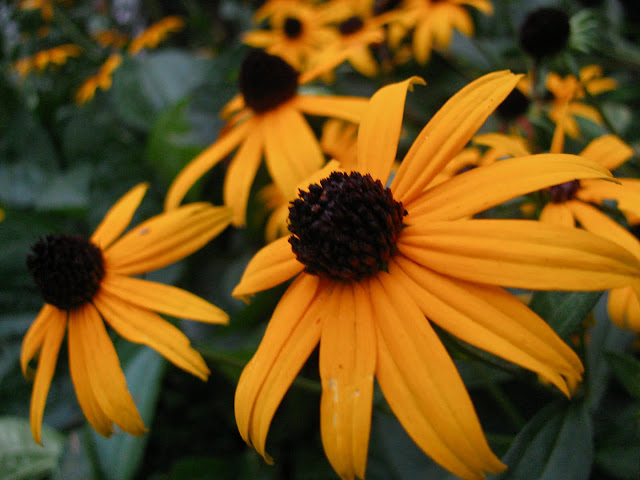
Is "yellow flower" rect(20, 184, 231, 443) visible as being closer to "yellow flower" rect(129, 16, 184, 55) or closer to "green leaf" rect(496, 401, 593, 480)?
"green leaf" rect(496, 401, 593, 480)

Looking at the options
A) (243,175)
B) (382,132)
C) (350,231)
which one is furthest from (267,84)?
(350,231)

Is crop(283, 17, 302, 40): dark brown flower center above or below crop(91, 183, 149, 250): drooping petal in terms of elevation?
above

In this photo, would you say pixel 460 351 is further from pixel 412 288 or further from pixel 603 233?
pixel 603 233

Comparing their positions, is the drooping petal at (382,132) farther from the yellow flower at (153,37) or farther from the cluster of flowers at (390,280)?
the yellow flower at (153,37)

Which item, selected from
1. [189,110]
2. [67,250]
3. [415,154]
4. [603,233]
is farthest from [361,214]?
[189,110]

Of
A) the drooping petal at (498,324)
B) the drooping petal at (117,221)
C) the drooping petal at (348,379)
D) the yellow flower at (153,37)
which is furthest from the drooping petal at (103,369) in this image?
the yellow flower at (153,37)

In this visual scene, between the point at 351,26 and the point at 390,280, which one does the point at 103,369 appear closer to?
the point at 390,280

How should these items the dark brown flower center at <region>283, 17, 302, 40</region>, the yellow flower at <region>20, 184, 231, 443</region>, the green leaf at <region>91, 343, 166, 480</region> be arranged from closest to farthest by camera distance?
the yellow flower at <region>20, 184, 231, 443</region> → the green leaf at <region>91, 343, 166, 480</region> → the dark brown flower center at <region>283, 17, 302, 40</region>

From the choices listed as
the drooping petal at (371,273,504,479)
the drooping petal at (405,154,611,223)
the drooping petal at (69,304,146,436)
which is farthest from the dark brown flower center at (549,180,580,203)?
the drooping petal at (69,304,146,436)
